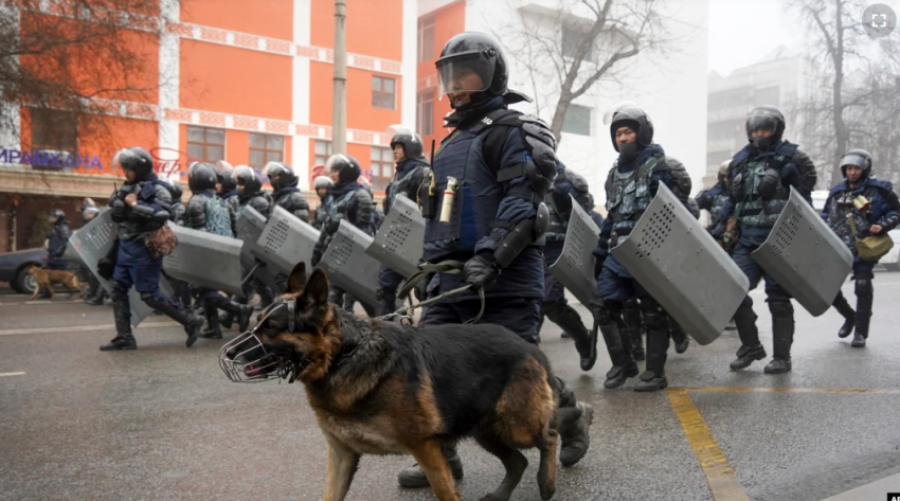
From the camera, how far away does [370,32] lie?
32.6 m

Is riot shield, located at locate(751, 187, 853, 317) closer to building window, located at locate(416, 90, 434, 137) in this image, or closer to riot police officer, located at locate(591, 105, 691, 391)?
riot police officer, located at locate(591, 105, 691, 391)

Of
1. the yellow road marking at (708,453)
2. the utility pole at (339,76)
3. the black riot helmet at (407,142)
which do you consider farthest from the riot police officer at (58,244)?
the yellow road marking at (708,453)

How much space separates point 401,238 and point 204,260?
92.6 inches

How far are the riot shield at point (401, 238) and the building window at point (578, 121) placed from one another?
3030 cm

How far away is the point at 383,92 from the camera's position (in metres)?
33.3

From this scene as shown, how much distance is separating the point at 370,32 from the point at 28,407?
28.8 meters

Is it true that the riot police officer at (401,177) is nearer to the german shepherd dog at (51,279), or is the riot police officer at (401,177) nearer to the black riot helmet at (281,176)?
the black riot helmet at (281,176)

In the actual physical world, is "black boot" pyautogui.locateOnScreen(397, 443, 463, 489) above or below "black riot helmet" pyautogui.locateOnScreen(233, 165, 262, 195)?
below

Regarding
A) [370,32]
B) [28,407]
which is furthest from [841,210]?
[370,32]

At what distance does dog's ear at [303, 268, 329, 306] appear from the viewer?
2.73m

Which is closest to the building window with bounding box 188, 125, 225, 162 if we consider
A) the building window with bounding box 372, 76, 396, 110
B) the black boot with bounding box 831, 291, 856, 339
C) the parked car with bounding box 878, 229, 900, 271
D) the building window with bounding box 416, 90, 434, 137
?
the building window with bounding box 372, 76, 396, 110

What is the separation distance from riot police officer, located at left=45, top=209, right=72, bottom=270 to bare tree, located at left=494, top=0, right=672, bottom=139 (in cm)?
1419

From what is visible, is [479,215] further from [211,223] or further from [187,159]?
[187,159]

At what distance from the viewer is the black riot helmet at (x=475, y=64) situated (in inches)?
147
